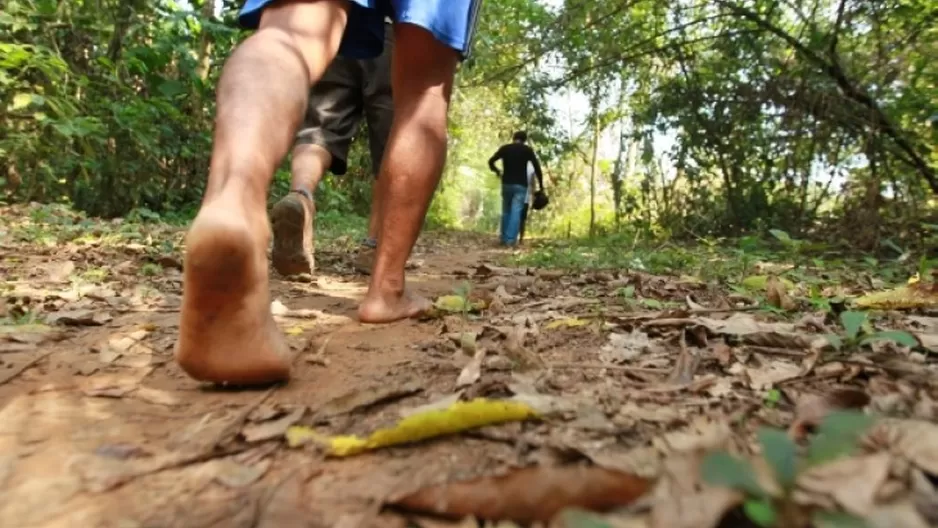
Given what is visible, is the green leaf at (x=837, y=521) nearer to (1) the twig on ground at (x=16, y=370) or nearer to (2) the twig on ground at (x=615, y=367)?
(2) the twig on ground at (x=615, y=367)

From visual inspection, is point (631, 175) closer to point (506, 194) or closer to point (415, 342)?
point (506, 194)

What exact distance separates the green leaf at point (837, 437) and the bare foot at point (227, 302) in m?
0.84

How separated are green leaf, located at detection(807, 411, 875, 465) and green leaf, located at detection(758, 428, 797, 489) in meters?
0.02

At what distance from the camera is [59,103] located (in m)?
5.12

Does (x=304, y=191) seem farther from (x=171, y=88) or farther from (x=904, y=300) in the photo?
(x=171, y=88)

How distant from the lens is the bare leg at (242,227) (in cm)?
108

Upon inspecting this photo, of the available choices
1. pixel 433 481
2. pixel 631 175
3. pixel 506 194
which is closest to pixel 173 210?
pixel 506 194

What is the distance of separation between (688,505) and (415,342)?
978mm

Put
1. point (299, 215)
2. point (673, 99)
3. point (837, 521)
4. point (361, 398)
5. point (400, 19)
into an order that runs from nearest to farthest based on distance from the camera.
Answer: point (837, 521)
point (361, 398)
point (400, 19)
point (299, 215)
point (673, 99)

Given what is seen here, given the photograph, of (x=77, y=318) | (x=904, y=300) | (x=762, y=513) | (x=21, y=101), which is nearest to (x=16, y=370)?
(x=77, y=318)

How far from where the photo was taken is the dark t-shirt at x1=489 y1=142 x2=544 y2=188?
9211 millimetres

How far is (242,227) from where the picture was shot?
107cm

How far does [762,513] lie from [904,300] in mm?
1691

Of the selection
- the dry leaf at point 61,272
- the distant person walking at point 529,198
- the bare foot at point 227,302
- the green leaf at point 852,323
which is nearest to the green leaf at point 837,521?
the green leaf at point 852,323
